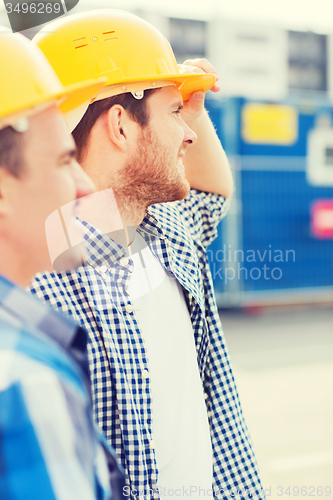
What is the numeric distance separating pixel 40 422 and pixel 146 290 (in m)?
1.05

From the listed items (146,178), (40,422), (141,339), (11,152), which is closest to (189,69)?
(146,178)

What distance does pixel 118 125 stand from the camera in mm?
1617

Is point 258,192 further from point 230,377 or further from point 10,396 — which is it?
point 10,396

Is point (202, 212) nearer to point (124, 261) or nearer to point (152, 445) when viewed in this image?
point (124, 261)

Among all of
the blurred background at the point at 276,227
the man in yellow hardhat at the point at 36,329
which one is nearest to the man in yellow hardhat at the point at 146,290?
the man in yellow hardhat at the point at 36,329

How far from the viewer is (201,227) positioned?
1.99 m

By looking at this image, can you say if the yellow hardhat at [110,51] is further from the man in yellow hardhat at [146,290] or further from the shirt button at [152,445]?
the shirt button at [152,445]

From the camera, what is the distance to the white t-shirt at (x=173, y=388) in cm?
144

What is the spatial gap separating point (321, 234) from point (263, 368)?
3280 mm

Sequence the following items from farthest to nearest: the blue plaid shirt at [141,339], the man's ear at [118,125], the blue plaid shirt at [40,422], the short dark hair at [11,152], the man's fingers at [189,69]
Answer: the man's fingers at [189,69] < the man's ear at [118,125] < the blue plaid shirt at [141,339] < the short dark hair at [11,152] < the blue plaid shirt at [40,422]

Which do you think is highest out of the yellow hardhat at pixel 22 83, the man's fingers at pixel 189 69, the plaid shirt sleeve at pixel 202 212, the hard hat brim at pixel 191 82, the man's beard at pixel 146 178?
the yellow hardhat at pixel 22 83

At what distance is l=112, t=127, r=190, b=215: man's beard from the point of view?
162 centimetres

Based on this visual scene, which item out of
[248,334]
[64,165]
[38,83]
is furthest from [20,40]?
[248,334]

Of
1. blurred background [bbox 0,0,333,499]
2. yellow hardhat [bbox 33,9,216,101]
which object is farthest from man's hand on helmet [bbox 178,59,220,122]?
blurred background [bbox 0,0,333,499]
